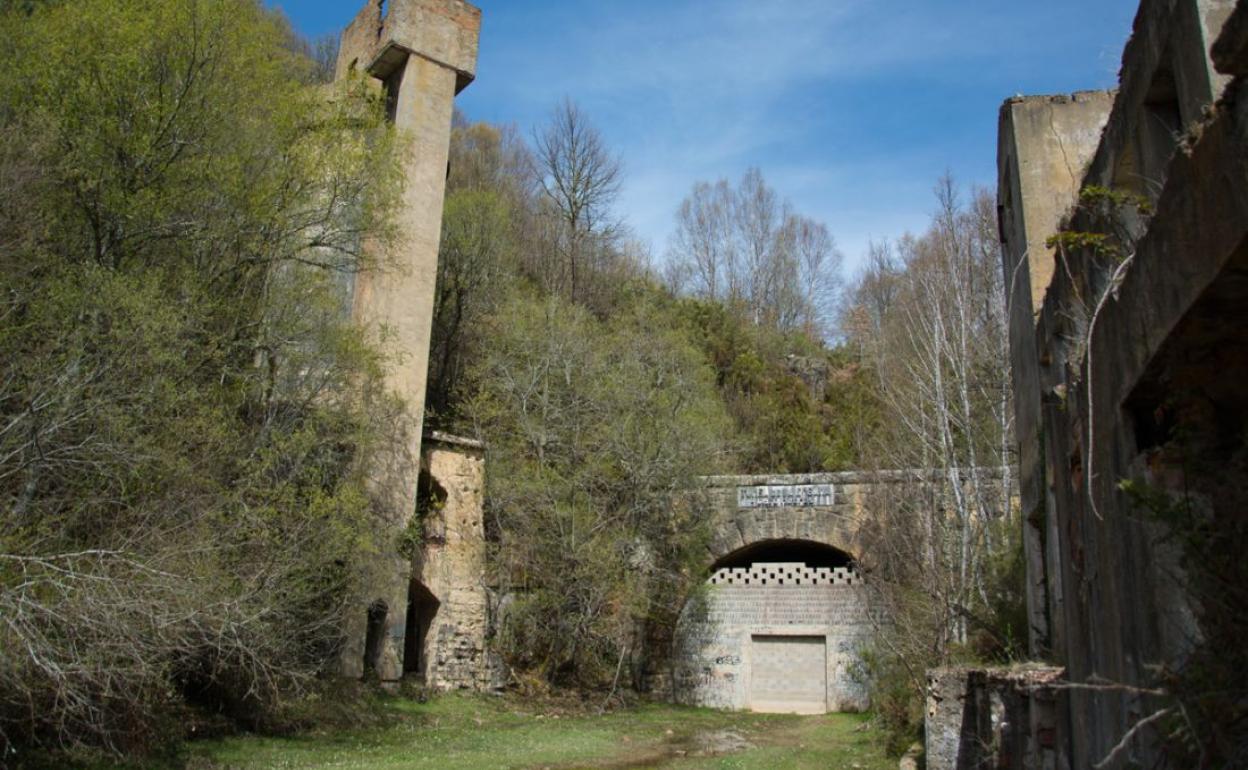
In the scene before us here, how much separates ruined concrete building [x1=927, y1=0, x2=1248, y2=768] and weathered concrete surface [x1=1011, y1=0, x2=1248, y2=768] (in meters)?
0.01

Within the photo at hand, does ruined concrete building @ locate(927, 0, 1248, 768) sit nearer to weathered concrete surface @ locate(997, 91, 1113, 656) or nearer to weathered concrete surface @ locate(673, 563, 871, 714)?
weathered concrete surface @ locate(997, 91, 1113, 656)

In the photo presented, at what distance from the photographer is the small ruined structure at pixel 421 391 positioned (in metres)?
16.9

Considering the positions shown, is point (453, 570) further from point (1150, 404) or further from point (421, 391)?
point (1150, 404)

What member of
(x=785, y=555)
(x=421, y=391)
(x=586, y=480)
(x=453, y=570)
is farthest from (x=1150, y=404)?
(x=785, y=555)

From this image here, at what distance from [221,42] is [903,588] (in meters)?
12.1

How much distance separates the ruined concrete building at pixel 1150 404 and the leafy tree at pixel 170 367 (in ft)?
24.1

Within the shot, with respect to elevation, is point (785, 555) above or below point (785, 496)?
below

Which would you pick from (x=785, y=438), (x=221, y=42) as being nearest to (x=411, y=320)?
(x=221, y=42)

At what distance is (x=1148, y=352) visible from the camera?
4129 mm

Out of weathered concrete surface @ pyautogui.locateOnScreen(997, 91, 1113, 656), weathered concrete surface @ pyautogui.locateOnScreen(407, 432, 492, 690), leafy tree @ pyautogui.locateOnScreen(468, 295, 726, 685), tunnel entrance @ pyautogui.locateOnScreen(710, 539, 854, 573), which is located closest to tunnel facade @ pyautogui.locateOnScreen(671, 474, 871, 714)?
tunnel entrance @ pyautogui.locateOnScreen(710, 539, 854, 573)

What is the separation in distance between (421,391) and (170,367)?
7384 millimetres

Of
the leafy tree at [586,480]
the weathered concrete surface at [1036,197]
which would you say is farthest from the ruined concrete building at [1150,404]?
the leafy tree at [586,480]

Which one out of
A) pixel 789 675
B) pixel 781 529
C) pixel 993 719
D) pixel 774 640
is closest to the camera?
pixel 993 719

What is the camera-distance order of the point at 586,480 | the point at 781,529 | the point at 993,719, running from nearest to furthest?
1. the point at 993,719
2. the point at 586,480
3. the point at 781,529
